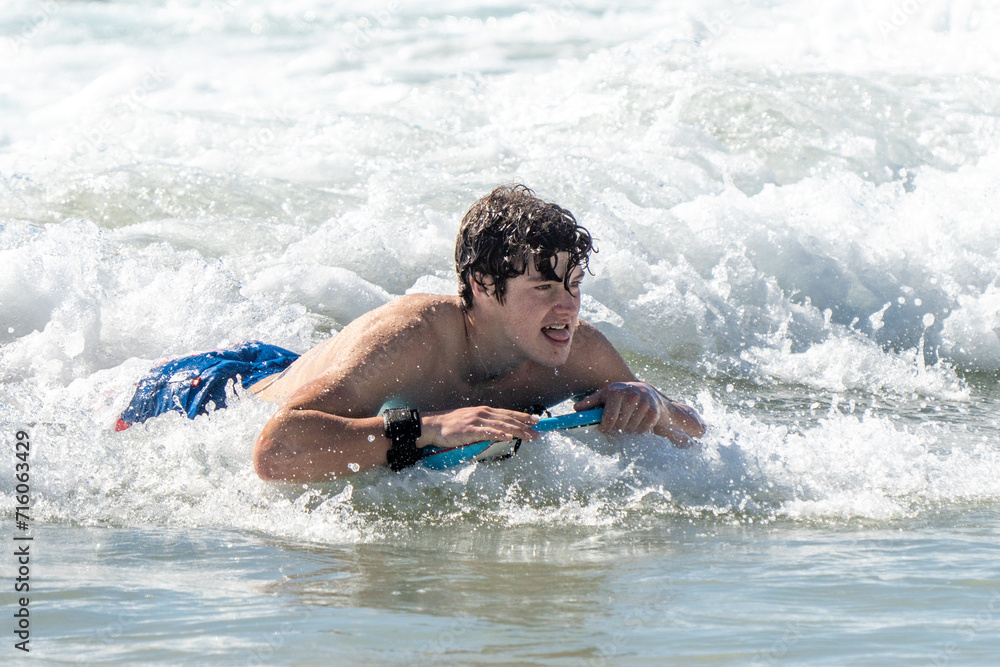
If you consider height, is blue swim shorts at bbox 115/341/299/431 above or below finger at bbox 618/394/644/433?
above

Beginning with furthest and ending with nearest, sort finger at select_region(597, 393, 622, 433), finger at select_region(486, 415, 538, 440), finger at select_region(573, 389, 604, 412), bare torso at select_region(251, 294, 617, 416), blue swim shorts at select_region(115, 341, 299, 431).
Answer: blue swim shorts at select_region(115, 341, 299, 431) < finger at select_region(573, 389, 604, 412) < finger at select_region(597, 393, 622, 433) < bare torso at select_region(251, 294, 617, 416) < finger at select_region(486, 415, 538, 440)

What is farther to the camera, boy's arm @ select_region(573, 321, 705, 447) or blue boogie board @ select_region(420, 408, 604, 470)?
boy's arm @ select_region(573, 321, 705, 447)

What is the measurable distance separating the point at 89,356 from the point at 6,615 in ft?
11.6

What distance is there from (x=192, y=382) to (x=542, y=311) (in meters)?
1.67

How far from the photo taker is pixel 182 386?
4676mm

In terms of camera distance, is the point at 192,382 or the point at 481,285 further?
the point at 192,382

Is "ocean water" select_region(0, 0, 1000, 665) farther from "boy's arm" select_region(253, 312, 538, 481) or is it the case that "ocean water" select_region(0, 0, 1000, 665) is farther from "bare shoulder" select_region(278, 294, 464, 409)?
"bare shoulder" select_region(278, 294, 464, 409)

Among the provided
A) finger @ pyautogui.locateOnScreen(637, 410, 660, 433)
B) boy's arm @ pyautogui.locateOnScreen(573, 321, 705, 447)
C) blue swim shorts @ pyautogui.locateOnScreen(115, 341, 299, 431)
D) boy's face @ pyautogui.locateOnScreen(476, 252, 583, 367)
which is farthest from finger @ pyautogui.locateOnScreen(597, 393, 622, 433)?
blue swim shorts @ pyautogui.locateOnScreen(115, 341, 299, 431)

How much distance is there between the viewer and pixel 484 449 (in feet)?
12.4

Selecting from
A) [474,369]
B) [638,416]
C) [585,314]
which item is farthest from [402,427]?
[585,314]

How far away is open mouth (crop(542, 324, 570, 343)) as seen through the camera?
13.2 feet

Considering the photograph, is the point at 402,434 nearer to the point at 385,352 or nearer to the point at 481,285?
the point at 385,352

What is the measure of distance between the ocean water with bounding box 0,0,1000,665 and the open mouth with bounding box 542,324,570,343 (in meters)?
0.39

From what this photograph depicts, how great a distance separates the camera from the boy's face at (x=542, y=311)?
3959 millimetres
